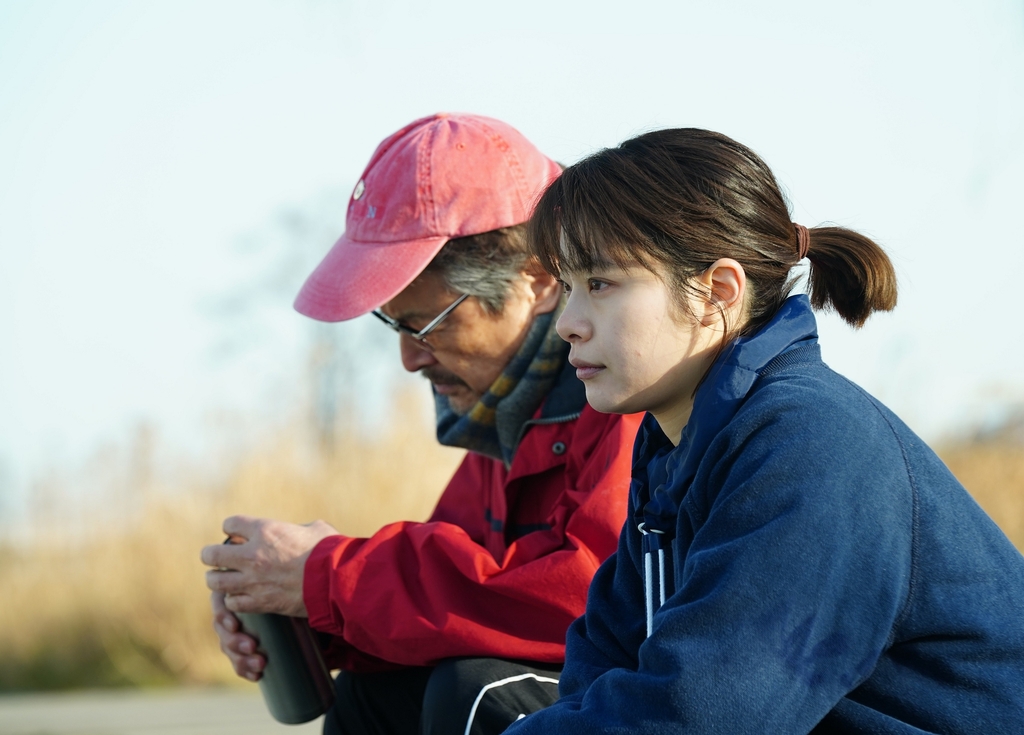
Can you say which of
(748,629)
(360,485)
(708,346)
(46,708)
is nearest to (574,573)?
(708,346)

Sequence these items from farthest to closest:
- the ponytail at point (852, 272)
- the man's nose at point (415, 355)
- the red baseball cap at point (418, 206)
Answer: the man's nose at point (415, 355) < the red baseball cap at point (418, 206) < the ponytail at point (852, 272)

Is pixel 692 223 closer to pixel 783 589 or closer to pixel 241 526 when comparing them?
pixel 783 589

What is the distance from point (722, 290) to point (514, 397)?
0.87m

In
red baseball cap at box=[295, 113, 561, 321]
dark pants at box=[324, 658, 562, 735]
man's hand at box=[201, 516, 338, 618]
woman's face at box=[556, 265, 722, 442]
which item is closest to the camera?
woman's face at box=[556, 265, 722, 442]

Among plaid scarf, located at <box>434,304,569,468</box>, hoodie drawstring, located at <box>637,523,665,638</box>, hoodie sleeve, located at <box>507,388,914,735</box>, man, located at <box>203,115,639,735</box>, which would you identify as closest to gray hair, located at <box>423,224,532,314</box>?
man, located at <box>203,115,639,735</box>

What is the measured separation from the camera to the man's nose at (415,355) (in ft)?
8.11

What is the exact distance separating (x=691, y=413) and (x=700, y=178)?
0.32 meters

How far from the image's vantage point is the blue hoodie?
1.25m

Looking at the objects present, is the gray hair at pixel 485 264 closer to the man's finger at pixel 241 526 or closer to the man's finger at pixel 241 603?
the man's finger at pixel 241 526

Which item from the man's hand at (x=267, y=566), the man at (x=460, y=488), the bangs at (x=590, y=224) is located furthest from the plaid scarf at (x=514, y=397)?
the bangs at (x=590, y=224)

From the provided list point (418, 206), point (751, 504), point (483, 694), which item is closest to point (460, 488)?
point (418, 206)

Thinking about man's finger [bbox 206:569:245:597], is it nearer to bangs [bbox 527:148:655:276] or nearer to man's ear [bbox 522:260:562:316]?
man's ear [bbox 522:260:562:316]

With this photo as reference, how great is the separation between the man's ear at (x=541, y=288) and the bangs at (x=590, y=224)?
0.73 meters

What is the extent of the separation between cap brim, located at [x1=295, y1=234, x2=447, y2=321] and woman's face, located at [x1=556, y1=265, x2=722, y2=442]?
2.65 feet
